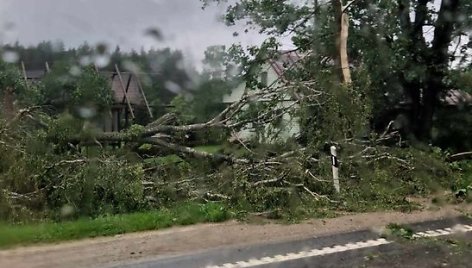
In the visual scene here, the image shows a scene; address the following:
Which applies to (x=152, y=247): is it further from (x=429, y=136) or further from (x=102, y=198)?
(x=429, y=136)

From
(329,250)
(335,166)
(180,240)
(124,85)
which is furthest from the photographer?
(335,166)

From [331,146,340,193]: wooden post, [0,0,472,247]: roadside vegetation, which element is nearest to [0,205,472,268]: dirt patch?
[0,0,472,247]: roadside vegetation

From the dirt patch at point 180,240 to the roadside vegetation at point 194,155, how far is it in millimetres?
292

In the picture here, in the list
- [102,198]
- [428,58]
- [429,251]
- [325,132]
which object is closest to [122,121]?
[102,198]

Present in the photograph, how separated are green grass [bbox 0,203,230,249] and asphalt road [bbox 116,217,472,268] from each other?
131 centimetres

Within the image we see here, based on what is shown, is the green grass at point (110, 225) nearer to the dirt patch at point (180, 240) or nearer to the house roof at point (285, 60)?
the dirt patch at point (180, 240)

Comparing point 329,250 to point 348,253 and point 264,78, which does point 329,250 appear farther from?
point 264,78

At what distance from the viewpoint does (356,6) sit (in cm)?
1303

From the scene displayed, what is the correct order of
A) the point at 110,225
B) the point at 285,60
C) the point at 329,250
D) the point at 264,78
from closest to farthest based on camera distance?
the point at 329,250
the point at 110,225
the point at 264,78
the point at 285,60

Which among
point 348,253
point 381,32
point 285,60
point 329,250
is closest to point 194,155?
point 329,250

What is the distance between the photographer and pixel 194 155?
8.83 metres

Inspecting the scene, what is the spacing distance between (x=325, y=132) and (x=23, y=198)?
4.51m

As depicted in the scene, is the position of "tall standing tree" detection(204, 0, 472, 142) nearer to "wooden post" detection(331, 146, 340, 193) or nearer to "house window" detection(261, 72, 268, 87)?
"house window" detection(261, 72, 268, 87)

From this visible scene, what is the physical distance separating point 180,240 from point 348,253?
1813 millimetres
